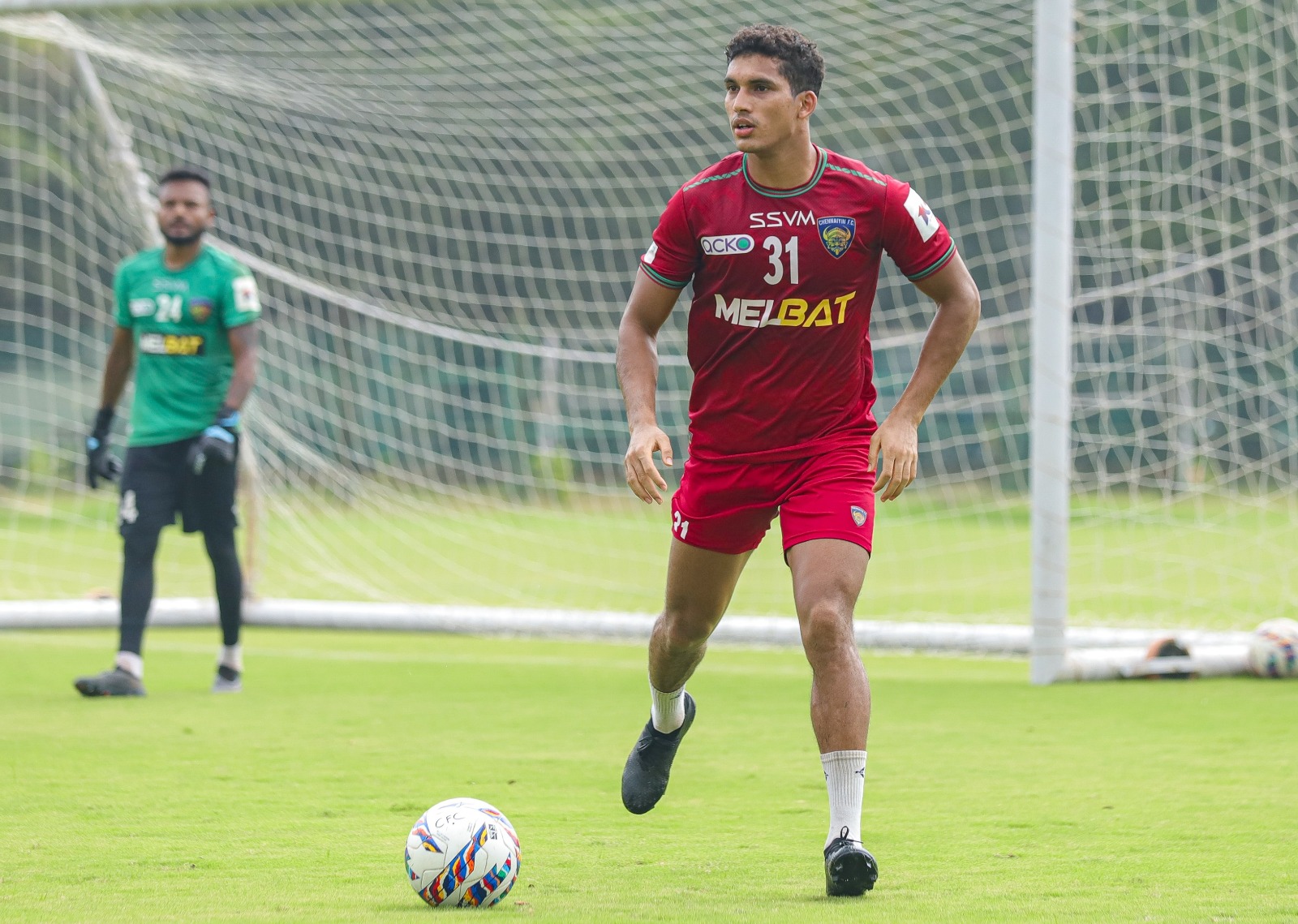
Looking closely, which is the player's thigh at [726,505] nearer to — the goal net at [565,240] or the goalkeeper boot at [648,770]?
the goalkeeper boot at [648,770]

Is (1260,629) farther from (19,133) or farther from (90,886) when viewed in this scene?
(19,133)

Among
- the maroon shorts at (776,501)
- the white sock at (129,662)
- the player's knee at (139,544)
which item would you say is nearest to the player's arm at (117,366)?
the player's knee at (139,544)

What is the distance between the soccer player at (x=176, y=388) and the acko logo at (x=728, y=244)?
11.5 feet

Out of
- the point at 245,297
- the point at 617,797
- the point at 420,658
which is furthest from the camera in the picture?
the point at 420,658

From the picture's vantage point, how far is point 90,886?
12.4 ft

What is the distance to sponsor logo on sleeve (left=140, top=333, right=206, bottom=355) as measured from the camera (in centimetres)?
743

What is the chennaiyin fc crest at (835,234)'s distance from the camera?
429 cm

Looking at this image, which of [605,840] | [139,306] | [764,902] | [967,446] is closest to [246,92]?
[139,306]

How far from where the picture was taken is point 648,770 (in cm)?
473

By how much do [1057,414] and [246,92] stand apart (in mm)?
5700

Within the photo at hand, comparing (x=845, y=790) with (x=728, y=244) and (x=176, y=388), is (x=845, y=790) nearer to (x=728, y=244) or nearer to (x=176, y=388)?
(x=728, y=244)

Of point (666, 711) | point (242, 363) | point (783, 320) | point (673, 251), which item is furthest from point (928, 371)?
point (242, 363)

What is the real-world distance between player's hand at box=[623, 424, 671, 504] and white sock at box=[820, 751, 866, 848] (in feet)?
2.54

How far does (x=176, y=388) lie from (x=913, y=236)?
4208mm
